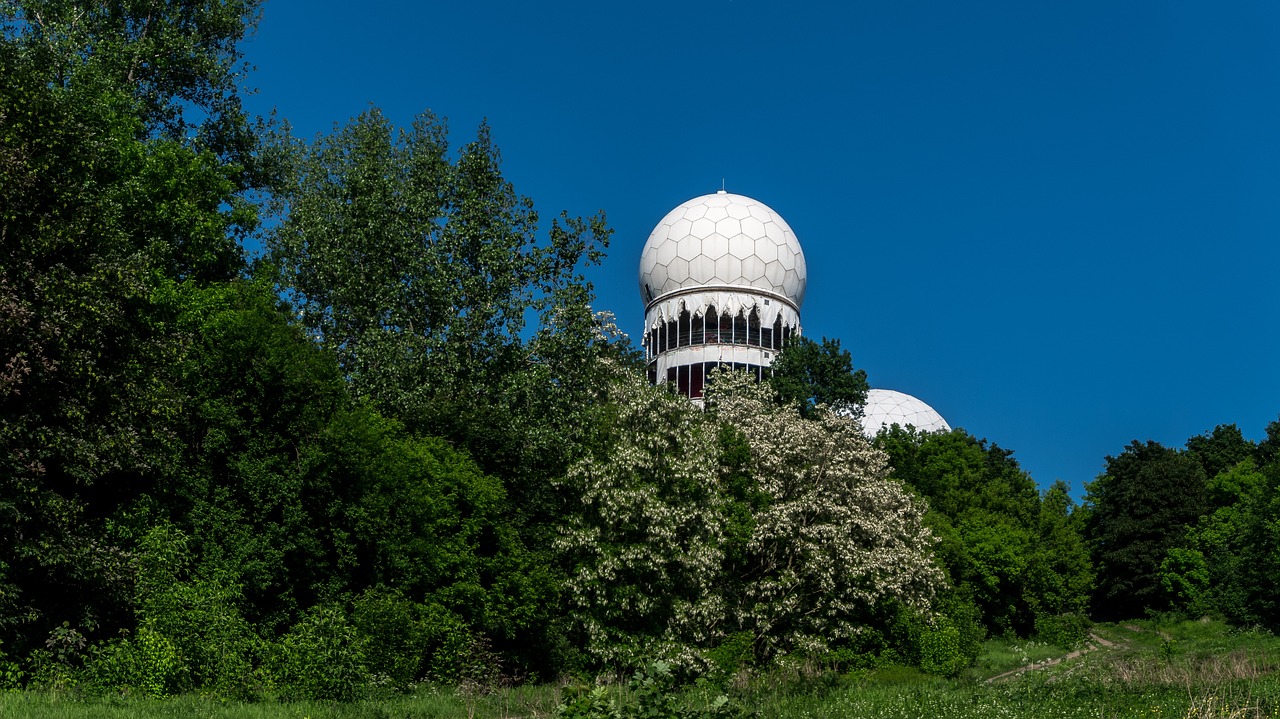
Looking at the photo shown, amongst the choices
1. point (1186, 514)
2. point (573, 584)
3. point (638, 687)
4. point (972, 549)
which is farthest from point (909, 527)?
point (1186, 514)

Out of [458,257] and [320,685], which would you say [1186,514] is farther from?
[320,685]

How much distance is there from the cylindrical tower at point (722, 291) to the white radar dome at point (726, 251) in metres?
0.05

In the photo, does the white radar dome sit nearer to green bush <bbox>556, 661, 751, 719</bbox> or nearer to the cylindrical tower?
the cylindrical tower

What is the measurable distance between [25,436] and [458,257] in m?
17.5

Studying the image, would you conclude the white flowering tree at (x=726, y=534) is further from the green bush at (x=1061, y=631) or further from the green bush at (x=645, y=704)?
the green bush at (x=1061, y=631)

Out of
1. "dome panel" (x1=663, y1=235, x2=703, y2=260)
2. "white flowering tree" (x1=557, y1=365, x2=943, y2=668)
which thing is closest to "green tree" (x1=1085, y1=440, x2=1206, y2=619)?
"dome panel" (x1=663, y1=235, x2=703, y2=260)

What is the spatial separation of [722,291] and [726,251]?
2165 mm

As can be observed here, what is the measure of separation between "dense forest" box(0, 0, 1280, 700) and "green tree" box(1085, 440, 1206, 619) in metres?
20.8

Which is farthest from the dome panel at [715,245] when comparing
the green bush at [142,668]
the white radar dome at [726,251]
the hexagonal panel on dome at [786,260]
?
the green bush at [142,668]

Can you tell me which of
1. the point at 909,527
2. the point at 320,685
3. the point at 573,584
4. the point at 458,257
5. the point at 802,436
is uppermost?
the point at 458,257

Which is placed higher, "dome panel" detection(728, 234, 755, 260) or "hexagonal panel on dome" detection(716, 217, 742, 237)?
"hexagonal panel on dome" detection(716, 217, 742, 237)

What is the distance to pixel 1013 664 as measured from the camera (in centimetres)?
3631

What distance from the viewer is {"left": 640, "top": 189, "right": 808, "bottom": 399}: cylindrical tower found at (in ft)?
196

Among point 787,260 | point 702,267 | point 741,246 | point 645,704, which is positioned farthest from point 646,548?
point 787,260
